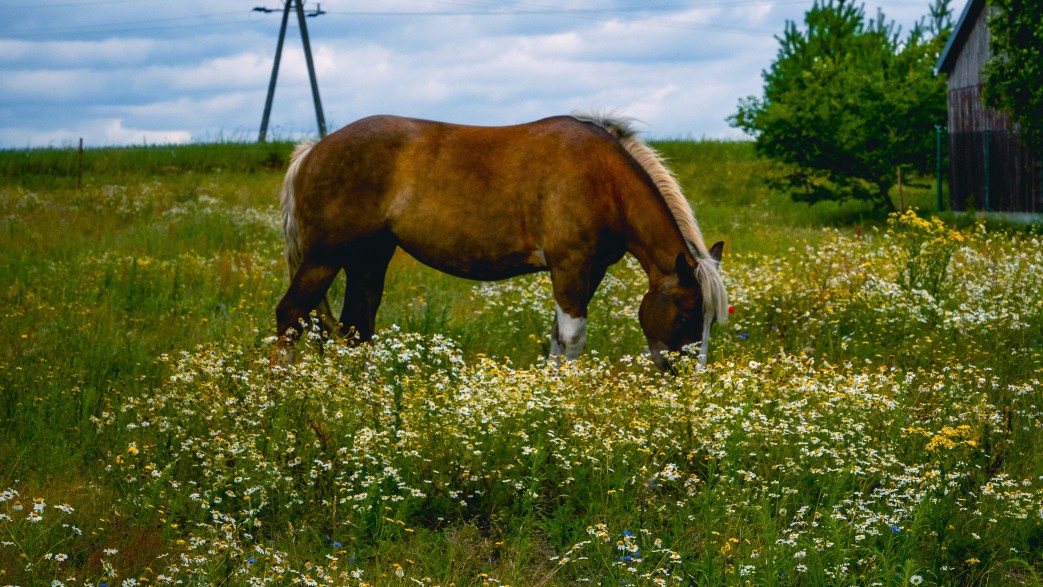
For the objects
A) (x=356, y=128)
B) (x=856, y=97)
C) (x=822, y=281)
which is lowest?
(x=822, y=281)

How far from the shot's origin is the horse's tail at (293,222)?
839 cm

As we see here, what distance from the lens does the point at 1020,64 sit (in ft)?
59.7

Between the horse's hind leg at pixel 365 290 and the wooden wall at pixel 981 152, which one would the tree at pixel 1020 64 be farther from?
the horse's hind leg at pixel 365 290

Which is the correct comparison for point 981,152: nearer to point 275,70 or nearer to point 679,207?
point 679,207

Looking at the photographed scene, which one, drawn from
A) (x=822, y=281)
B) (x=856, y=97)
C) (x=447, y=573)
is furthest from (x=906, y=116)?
(x=447, y=573)

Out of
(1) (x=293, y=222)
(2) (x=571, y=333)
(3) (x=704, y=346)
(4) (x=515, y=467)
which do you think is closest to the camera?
(4) (x=515, y=467)

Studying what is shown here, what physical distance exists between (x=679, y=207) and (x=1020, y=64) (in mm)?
13817

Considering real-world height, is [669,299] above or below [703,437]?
above

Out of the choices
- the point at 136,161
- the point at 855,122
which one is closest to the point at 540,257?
the point at 855,122

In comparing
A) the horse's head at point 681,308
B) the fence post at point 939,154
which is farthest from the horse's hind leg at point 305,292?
the fence post at point 939,154

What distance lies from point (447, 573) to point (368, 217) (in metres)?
4.20

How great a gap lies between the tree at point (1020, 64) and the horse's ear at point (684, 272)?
13598 mm

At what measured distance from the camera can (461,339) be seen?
8.76m

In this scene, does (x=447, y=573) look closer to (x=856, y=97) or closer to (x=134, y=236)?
(x=134, y=236)
